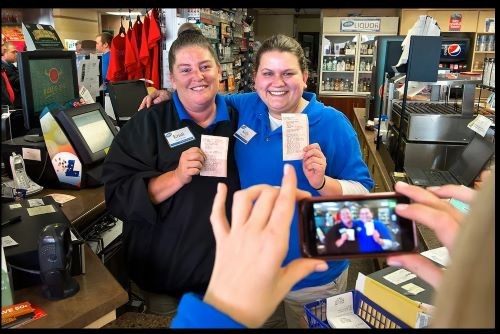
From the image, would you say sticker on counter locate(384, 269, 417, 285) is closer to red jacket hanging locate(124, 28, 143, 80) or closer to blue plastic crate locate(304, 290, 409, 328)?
blue plastic crate locate(304, 290, 409, 328)

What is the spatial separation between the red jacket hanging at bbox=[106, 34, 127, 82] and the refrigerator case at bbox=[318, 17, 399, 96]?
5.22 meters

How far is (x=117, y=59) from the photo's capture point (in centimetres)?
554

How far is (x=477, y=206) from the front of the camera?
550 mm

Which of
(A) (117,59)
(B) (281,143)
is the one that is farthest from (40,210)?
(A) (117,59)

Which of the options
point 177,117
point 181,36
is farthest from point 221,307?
point 181,36

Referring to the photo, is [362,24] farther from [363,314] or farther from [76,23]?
[363,314]

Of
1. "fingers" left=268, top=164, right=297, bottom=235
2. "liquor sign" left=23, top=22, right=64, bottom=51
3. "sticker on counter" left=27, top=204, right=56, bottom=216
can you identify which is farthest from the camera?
"liquor sign" left=23, top=22, right=64, bottom=51

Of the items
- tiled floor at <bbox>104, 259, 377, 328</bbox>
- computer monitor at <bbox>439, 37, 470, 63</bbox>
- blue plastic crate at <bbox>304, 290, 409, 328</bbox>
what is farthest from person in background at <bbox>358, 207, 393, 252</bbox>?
computer monitor at <bbox>439, 37, 470, 63</bbox>

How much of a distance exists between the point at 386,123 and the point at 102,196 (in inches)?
106

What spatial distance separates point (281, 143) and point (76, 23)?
10174 mm

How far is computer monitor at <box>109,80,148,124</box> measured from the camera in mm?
3500

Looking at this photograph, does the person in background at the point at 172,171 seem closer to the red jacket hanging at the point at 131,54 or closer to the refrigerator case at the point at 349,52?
the red jacket hanging at the point at 131,54

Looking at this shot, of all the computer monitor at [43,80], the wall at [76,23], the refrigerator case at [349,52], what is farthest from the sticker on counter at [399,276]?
the wall at [76,23]
